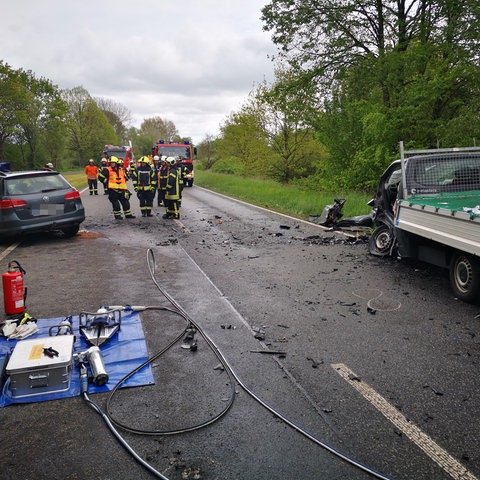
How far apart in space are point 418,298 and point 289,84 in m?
16.1

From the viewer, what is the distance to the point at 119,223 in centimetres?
1290

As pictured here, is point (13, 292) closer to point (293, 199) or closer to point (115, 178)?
point (115, 178)

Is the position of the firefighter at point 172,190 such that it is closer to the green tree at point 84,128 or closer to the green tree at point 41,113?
the green tree at point 41,113

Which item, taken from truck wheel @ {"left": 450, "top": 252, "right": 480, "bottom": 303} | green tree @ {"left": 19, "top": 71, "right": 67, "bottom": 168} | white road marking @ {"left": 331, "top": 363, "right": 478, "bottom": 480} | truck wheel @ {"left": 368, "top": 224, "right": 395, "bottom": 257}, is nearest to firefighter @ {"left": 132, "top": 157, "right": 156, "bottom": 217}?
truck wheel @ {"left": 368, "top": 224, "right": 395, "bottom": 257}

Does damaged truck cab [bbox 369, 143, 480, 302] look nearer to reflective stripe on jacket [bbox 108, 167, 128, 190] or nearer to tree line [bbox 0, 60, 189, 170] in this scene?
reflective stripe on jacket [bbox 108, 167, 128, 190]

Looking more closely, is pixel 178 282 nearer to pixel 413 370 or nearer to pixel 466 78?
pixel 413 370

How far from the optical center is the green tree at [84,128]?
2650 inches

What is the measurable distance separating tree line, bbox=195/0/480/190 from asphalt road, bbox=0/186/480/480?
974 centimetres

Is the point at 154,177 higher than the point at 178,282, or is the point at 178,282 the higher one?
the point at 154,177

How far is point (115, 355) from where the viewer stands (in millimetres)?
4168

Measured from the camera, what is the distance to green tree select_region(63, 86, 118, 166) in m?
67.3

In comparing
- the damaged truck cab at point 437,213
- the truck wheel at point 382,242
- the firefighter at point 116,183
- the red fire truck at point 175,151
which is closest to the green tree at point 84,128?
the red fire truck at point 175,151

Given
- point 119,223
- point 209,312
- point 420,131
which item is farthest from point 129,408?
point 420,131

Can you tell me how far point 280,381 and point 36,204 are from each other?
770 cm
